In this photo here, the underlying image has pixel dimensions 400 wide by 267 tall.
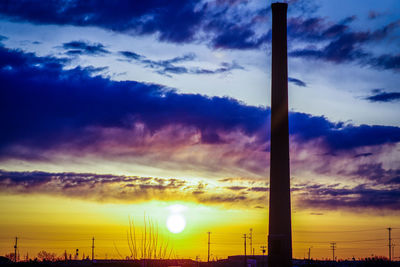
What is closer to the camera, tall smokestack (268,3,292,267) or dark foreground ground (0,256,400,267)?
tall smokestack (268,3,292,267)

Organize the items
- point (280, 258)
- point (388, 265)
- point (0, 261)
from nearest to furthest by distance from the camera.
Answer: point (280, 258), point (0, 261), point (388, 265)

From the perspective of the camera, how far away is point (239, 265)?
127938 millimetres

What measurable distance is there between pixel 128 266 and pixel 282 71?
129 ft

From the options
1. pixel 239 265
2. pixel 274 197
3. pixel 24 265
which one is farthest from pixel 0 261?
pixel 239 265

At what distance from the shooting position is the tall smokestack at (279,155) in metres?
56.2

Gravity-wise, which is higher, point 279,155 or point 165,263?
point 279,155

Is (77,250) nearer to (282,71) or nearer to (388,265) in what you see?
(388,265)

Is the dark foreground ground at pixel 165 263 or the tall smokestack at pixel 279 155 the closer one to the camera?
the tall smokestack at pixel 279 155

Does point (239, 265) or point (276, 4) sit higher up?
point (276, 4)

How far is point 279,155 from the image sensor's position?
189 ft

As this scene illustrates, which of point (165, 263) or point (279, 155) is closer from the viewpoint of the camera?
point (279, 155)

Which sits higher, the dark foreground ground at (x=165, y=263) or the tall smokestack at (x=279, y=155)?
the tall smokestack at (x=279, y=155)

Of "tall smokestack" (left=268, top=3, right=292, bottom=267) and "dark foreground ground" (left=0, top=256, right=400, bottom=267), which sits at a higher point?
"tall smokestack" (left=268, top=3, right=292, bottom=267)

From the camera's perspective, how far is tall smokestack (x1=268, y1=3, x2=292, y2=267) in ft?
184
